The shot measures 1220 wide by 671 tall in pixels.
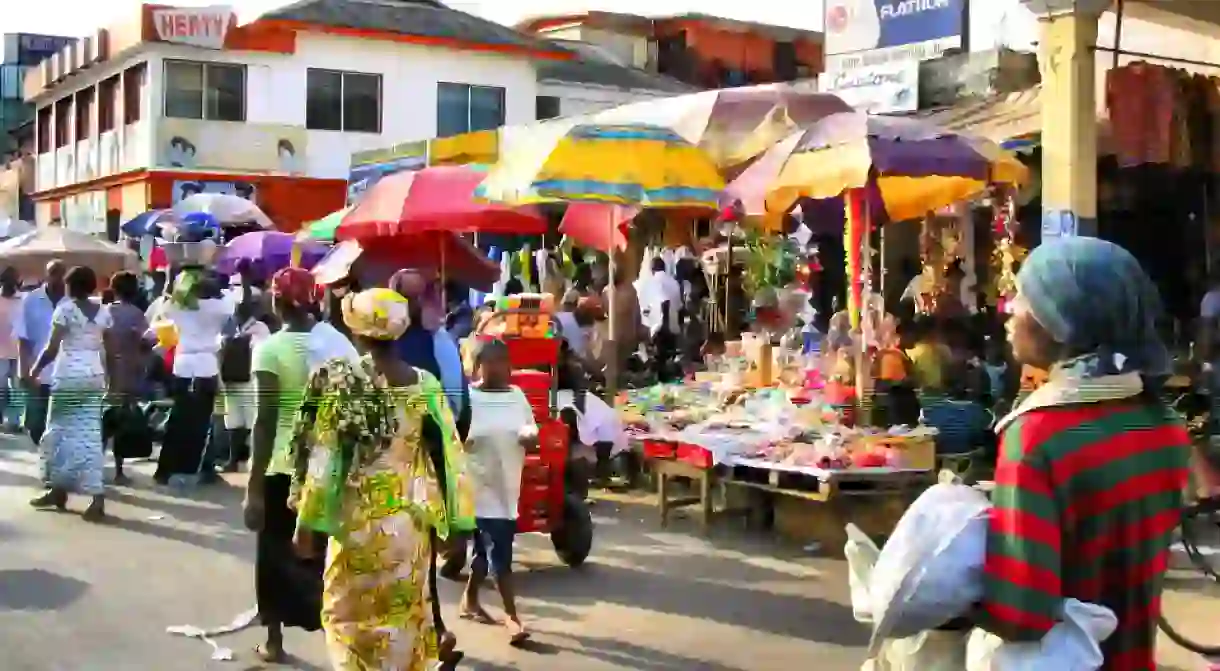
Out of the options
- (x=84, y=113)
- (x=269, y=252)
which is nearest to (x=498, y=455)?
(x=269, y=252)

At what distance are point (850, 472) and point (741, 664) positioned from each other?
2.50 metres

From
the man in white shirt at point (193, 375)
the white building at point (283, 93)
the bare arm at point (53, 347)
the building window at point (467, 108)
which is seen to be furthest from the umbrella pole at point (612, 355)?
the building window at point (467, 108)

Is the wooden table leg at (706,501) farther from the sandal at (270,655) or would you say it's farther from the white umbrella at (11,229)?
the white umbrella at (11,229)

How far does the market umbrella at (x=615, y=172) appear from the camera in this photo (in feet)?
34.3

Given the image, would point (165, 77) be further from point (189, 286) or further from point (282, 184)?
point (189, 286)

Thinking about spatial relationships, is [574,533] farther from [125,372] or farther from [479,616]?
[125,372]

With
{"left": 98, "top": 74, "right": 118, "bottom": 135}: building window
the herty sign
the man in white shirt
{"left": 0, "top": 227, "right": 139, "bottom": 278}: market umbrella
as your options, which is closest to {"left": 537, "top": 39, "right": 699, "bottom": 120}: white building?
the herty sign

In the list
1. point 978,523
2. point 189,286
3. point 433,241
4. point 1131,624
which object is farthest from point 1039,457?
point 433,241

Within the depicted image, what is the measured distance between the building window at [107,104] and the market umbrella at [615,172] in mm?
24691

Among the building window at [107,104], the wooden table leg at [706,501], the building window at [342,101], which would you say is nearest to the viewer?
the wooden table leg at [706,501]

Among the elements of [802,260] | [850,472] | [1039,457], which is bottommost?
[850,472]

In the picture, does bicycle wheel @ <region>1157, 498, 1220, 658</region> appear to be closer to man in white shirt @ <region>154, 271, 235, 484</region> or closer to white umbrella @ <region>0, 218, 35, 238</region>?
man in white shirt @ <region>154, 271, 235, 484</region>

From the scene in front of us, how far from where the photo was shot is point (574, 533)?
8539 millimetres

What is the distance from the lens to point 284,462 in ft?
19.8
